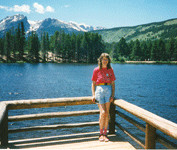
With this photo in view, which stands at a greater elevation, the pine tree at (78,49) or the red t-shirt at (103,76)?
the pine tree at (78,49)

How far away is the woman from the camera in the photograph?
4.56 metres

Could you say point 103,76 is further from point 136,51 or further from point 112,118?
point 136,51

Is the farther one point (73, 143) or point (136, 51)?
point (136, 51)

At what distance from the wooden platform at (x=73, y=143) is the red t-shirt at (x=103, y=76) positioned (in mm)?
1503

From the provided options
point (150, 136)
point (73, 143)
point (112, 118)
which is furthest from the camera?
point (112, 118)

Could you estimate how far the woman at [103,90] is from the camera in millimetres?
4562

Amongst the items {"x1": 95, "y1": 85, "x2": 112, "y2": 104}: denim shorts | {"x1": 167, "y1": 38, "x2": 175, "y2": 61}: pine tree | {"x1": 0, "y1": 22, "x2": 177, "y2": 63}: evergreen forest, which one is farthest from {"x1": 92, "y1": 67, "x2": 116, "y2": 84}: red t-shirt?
→ {"x1": 167, "y1": 38, "x2": 175, "y2": 61}: pine tree

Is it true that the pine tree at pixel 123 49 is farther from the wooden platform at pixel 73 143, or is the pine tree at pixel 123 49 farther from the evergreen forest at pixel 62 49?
the wooden platform at pixel 73 143

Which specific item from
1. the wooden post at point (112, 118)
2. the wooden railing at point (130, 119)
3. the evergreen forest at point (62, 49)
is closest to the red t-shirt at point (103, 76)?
the wooden railing at point (130, 119)

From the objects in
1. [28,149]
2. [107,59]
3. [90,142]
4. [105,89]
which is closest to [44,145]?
[28,149]

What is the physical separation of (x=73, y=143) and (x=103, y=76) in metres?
1.80

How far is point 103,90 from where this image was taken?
179 inches

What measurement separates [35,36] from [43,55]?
13.3m

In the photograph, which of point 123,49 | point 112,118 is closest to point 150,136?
point 112,118
